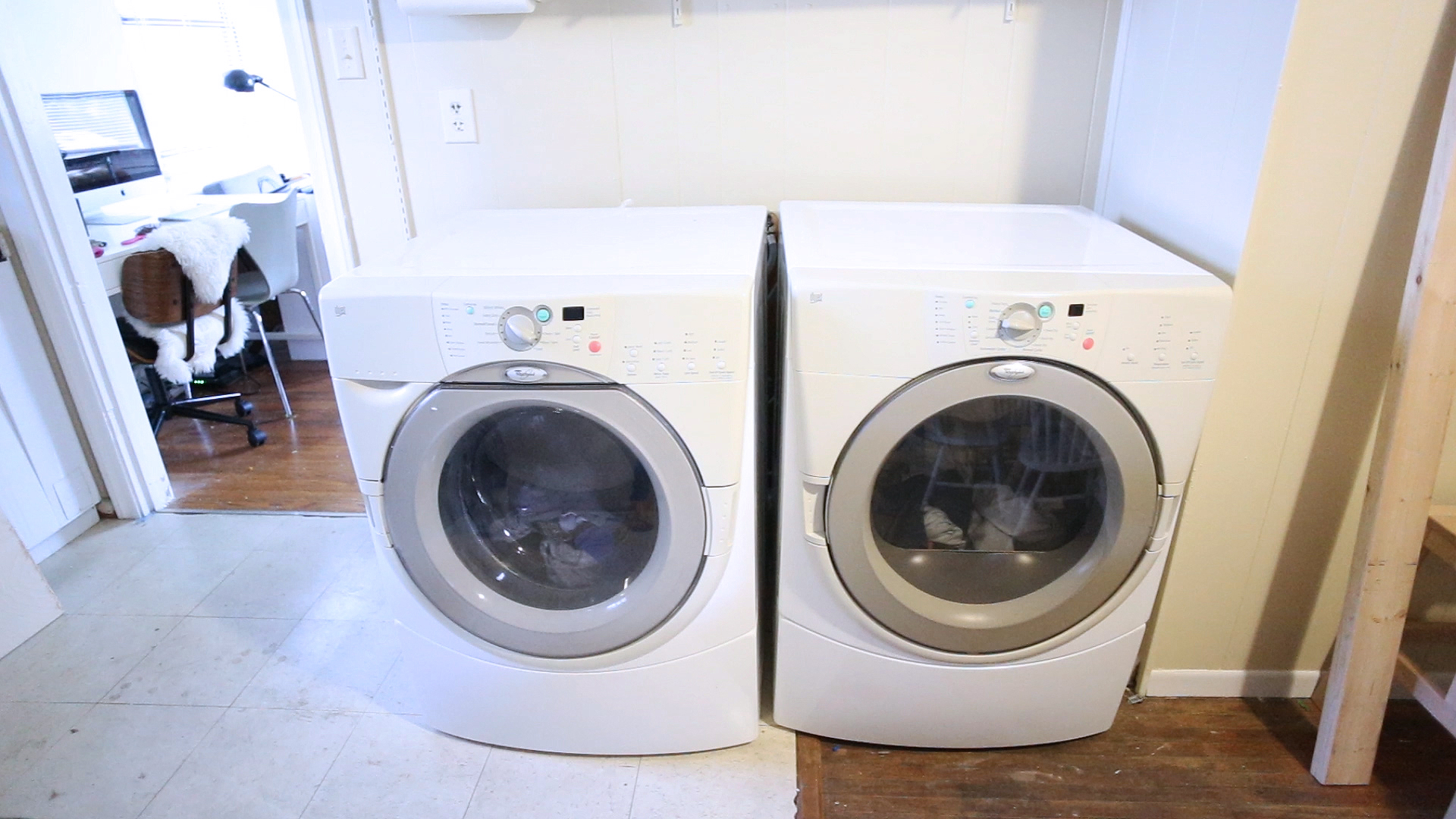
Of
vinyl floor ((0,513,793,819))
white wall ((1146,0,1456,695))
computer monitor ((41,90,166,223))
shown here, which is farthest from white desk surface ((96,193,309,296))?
white wall ((1146,0,1456,695))

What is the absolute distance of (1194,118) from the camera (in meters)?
1.37

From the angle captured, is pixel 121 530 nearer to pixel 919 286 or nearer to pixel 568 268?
pixel 568 268

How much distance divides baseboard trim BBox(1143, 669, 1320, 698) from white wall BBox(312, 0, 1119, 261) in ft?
3.38

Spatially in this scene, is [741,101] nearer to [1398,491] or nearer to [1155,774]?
[1398,491]

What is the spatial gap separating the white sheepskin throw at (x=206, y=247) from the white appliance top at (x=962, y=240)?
1.83 m

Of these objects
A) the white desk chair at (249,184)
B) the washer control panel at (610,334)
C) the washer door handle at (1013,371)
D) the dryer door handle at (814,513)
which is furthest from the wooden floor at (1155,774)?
the white desk chair at (249,184)

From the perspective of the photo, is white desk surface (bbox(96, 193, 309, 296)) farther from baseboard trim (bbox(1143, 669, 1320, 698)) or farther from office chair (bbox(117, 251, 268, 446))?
baseboard trim (bbox(1143, 669, 1320, 698))

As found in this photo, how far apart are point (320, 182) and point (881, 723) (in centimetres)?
174

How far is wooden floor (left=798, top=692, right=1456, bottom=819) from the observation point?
1.36m

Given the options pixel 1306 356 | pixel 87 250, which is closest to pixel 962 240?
pixel 1306 356

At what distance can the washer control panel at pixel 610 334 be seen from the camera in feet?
3.68

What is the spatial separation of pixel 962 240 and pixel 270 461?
2308 millimetres

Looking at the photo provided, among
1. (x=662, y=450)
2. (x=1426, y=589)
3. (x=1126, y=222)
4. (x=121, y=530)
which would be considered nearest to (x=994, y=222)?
(x=1126, y=222)

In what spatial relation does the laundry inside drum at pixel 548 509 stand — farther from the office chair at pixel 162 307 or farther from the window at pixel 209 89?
the window at pixel 209 89
